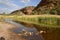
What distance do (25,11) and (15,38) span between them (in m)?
37.0

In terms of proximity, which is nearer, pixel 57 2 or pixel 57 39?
pixel 57 39

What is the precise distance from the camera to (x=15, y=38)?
1272 centimetres

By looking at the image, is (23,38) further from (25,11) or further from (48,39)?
(25,11)

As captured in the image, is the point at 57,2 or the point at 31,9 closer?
A: the point at 31,9

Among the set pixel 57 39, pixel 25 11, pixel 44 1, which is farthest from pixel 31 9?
pixel 57 39

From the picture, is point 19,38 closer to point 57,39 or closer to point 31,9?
point 57,39

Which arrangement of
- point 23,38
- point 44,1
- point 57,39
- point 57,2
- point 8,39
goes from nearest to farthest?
1. point 8,39
2. point 23,38
3. point 57,39
4. point 57,2
5. point 44,1

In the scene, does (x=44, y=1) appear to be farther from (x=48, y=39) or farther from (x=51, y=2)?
(x=48, y=39)

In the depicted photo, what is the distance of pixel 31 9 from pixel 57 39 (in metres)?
41.9

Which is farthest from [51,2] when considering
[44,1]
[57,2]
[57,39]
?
[57,39]

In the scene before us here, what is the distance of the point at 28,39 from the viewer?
12.7 meters

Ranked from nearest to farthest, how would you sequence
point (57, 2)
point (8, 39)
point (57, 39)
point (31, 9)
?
point (8, 39) < point (57, 39) < point (31, 9) < point (57, 2)

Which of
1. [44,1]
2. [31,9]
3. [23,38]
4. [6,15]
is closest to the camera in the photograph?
[23,38]

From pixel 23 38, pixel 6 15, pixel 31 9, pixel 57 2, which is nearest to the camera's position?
pixel 23 38
